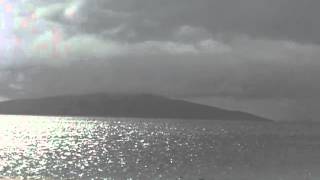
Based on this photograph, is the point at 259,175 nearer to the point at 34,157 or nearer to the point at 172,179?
the point at 172,179

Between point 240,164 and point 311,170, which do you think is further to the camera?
point 240,164

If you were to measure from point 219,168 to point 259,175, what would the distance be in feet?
30.1

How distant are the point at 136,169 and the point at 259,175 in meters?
16.1

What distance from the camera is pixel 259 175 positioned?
66875 millimetres

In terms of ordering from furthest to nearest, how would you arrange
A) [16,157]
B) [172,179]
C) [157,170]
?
[16,157]
[157,170]
[172,179]

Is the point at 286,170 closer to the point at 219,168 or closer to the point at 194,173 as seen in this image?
the point at 219,168

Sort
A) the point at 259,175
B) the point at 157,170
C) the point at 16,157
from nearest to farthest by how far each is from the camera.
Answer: the point at 259,175 → the point at 157,170 → the point at 16,157

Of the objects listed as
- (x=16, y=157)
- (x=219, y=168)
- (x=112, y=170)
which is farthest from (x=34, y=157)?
(x=219, y=168)

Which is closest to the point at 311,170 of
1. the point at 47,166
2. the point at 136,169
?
the point at 136,169

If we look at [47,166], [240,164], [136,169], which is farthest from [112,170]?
[240,164]

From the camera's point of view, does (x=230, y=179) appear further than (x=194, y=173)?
No

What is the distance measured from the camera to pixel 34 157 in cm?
8869

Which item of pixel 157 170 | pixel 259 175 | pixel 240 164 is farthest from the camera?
pixel 240 164

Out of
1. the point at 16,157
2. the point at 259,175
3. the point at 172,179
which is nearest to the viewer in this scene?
the point at 172,179
